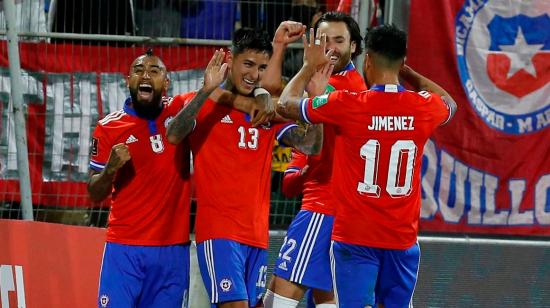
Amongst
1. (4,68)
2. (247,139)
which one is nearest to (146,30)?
(4,68)

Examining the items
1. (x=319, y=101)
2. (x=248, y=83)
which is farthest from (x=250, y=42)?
(x=319, y=101)

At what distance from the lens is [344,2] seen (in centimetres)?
888

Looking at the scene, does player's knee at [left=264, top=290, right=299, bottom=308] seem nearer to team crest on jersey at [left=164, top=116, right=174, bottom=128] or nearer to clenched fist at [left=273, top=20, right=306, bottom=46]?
team crest on jersey at [left=164, top=116, right=174, bottom=128]

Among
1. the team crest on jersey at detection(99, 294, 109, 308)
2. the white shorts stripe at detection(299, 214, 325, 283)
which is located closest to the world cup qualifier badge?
the white shorts stripe at detection(299, 214, 325, 283)

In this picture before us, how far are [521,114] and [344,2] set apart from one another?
1955 mm

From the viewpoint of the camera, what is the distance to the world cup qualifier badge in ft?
30.3

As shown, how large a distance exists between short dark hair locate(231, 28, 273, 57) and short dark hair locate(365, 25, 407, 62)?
0.78m

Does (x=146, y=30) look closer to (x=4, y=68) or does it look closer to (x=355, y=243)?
(x=4, y=68)

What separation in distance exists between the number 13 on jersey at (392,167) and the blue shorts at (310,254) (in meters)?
0.98

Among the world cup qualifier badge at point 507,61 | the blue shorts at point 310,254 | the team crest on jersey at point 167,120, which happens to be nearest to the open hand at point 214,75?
the team crest on jersey at point 167,120

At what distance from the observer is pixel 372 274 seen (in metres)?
6.21

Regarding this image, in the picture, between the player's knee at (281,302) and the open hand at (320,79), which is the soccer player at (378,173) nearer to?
the open hand at (320,79)

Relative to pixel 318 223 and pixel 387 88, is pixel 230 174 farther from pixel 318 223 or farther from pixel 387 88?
pixel 387 88

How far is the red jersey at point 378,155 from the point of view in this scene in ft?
20.2
